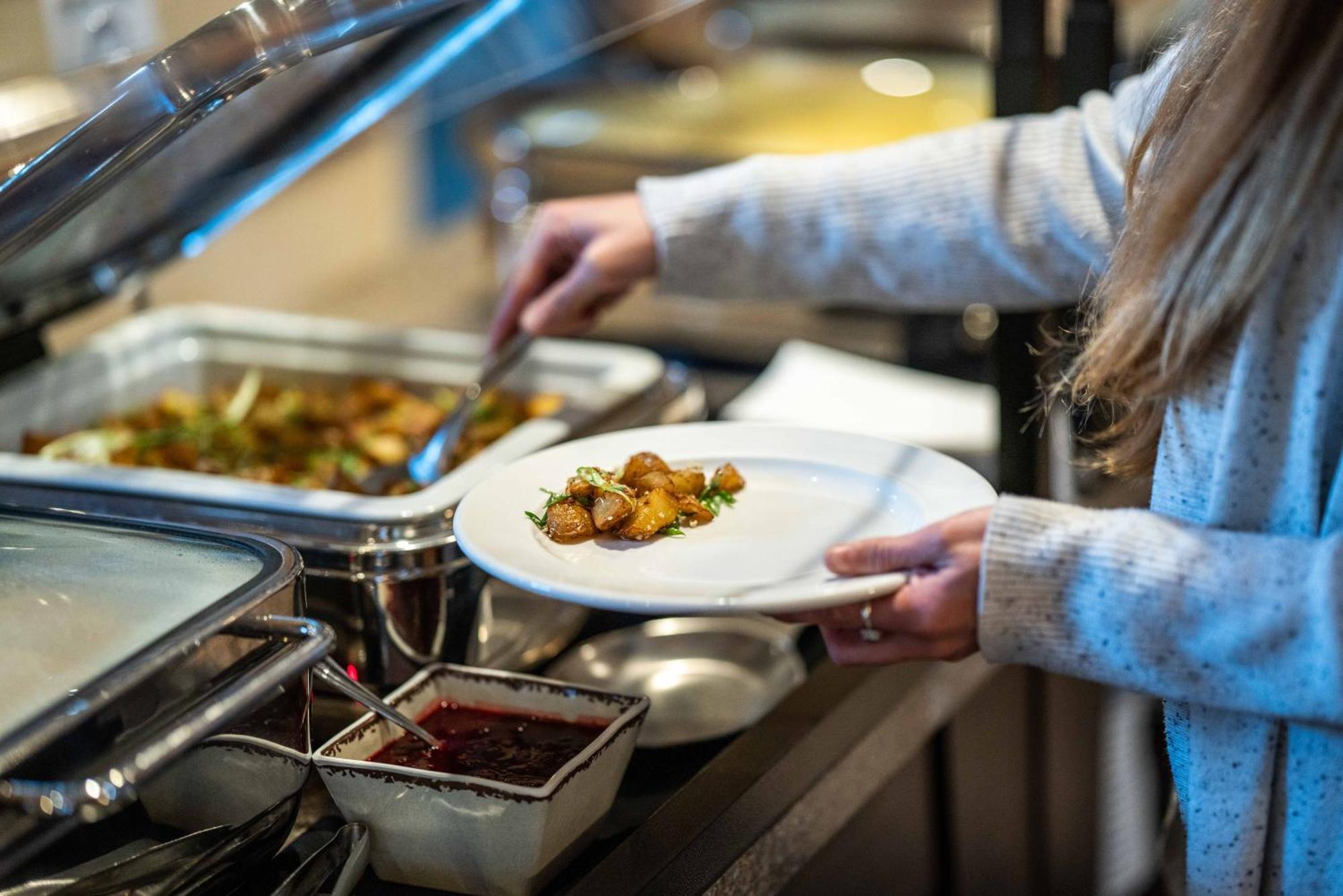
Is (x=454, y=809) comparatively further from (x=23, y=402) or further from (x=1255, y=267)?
(x=23, y=402)

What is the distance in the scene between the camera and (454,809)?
82 centimetres

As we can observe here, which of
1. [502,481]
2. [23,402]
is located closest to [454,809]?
[502,481]

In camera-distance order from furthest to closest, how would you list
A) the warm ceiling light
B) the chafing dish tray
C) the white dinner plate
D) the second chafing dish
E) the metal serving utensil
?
1. the warm ceiling light
2. the metal serving utensil
3. the second chafing dish
4. the white dinner plate
5. the chafing dish tray

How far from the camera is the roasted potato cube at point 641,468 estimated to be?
0.92 meters

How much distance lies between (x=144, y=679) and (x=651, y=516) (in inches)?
12.5

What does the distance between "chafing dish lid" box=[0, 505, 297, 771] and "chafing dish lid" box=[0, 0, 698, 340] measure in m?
0.17

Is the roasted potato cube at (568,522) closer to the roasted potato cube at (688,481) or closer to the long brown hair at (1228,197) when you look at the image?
the roasted potato cube at (688,481)

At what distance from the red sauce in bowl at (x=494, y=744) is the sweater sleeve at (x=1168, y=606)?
0.91 feet

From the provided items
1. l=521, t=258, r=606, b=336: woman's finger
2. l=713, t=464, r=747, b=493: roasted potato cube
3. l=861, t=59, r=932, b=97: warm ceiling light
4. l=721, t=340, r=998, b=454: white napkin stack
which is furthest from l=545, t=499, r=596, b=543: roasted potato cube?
l=861, t=59, r=932, b=97: warm ceiling light

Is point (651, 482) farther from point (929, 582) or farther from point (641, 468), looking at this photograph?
→ point (929, 582)

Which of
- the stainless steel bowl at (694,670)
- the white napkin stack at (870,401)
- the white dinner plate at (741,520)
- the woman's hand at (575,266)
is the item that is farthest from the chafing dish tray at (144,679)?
the white napkin stack at (870,401)

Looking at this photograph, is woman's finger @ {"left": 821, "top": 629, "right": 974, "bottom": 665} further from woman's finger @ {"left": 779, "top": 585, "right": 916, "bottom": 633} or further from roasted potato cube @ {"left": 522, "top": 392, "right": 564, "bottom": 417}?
roasted potato cube @ {"left": 522, "top": 392, "right": 564, "bottom": 417}

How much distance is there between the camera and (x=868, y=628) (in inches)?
31.7

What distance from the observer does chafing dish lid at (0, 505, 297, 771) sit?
0.68 metres
